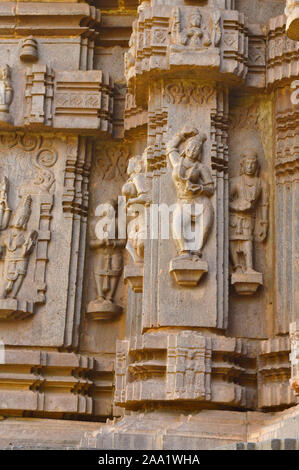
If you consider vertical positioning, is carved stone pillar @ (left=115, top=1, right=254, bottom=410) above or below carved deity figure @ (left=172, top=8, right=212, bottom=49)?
below

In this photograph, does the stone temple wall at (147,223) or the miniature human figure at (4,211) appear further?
the miniature human figure at (4,211)

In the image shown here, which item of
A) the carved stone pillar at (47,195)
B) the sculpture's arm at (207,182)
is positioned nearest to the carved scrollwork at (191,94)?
the sculpture's arm at (207,182)

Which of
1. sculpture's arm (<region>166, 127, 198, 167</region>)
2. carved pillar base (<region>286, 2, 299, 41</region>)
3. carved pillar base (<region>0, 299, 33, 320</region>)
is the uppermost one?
carved pillar base (<region>286, 2, 299, 41</region>)

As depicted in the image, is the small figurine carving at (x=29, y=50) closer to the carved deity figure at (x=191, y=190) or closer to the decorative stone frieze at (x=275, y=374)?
the carved deity figure at (x=191, y=190)

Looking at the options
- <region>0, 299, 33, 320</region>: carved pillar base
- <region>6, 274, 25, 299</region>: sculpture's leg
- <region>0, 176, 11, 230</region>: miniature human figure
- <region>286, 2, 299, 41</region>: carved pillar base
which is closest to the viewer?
<region>286, 2, 299, 41</region>: carved pillar base

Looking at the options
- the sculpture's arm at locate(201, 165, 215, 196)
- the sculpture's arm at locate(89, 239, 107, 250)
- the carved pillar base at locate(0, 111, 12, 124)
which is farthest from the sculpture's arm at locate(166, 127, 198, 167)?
the carved pillar base at locate(0, 111, 12, 124)

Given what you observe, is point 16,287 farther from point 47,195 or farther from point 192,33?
point 192,33

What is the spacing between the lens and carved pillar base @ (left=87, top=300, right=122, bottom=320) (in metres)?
11.9

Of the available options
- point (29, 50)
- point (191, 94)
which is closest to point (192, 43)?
point (191, 94)

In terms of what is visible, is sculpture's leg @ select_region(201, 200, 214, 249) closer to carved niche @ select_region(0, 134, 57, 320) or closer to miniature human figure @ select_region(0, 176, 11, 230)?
carved niche @ select_region(0, 134, 57, 320)

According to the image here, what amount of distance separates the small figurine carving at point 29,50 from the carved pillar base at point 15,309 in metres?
3.40

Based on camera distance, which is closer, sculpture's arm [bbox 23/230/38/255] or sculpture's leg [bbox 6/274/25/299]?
sculpture's leg [bbox 6/274/25/299]

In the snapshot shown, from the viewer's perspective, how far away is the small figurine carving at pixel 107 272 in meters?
11.9

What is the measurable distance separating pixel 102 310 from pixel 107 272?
0.56 metres
